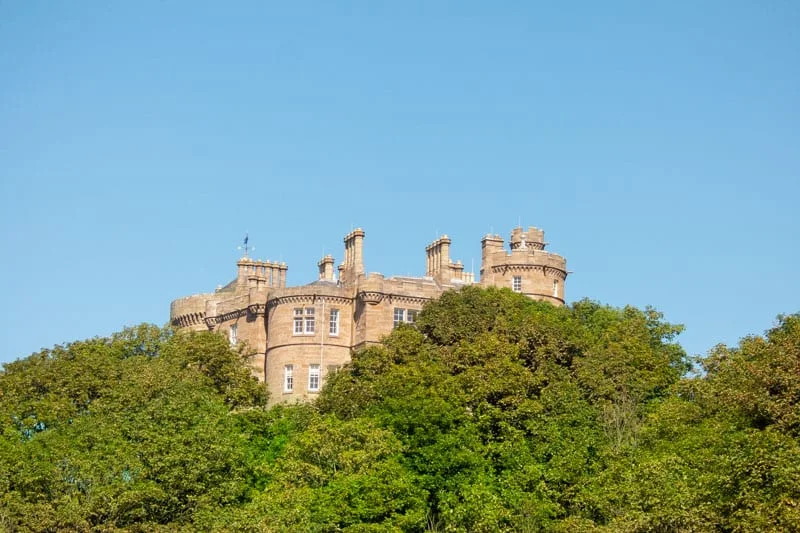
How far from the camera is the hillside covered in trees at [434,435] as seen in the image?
72250mm

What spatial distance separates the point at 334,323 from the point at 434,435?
1862cm

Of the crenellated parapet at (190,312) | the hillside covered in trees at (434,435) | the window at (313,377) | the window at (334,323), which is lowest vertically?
the hillside covered in trees at (434,435)

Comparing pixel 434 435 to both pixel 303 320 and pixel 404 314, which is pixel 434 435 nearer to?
pixel 404 314

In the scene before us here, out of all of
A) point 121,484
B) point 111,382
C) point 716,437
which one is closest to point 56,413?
point 111,382

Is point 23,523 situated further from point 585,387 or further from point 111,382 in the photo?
point 585,387

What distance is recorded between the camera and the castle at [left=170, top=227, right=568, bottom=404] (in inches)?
3922

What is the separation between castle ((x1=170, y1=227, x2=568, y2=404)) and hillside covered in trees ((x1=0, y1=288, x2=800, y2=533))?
3.68m

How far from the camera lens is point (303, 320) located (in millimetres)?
100438

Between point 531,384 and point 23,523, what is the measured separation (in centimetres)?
2793

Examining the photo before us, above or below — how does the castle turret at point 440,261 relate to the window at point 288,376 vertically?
above

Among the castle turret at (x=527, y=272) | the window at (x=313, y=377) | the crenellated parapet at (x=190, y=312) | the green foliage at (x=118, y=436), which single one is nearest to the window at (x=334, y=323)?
the window at (x=313, y=377)

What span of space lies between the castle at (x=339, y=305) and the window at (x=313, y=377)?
6 centimetres

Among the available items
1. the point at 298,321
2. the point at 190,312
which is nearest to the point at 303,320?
the point at 298,321

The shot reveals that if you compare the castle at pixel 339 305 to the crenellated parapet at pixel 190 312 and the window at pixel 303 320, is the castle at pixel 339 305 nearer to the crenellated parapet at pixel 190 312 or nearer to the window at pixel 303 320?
the window at pixel 303 320
